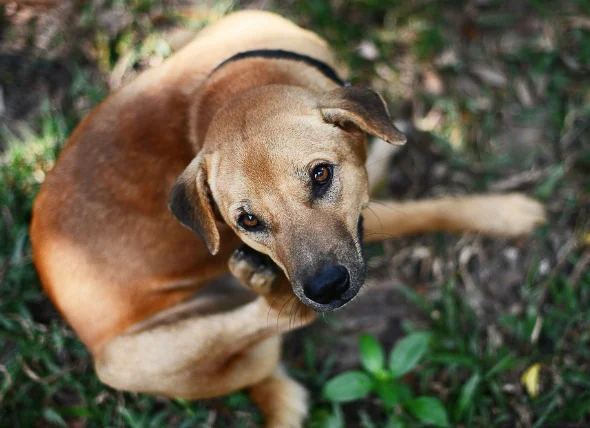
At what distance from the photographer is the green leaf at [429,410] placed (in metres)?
3.34

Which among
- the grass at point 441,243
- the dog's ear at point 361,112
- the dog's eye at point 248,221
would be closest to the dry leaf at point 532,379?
the grass at point 441,243

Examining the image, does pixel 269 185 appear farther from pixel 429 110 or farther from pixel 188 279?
pixel 429 110

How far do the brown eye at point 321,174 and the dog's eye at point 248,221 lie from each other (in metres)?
0.34

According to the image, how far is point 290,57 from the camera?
3387 mm

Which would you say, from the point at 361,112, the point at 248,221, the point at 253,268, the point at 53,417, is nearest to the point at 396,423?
the point at 253,268

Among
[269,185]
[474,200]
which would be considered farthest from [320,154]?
[474,200]

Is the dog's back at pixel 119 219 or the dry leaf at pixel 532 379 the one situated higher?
the dog's back at pixel 119 219

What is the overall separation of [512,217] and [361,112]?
5.97 feet

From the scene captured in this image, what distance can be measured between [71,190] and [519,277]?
2811mm

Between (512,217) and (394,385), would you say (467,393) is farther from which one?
(512,217)

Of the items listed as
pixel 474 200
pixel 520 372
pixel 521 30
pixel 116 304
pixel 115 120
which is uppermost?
pixel 115 120

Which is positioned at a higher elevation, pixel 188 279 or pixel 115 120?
pixel 115 120

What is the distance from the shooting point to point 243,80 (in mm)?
3246

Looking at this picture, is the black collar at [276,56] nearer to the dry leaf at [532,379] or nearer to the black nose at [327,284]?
the black nose at [327,284]
